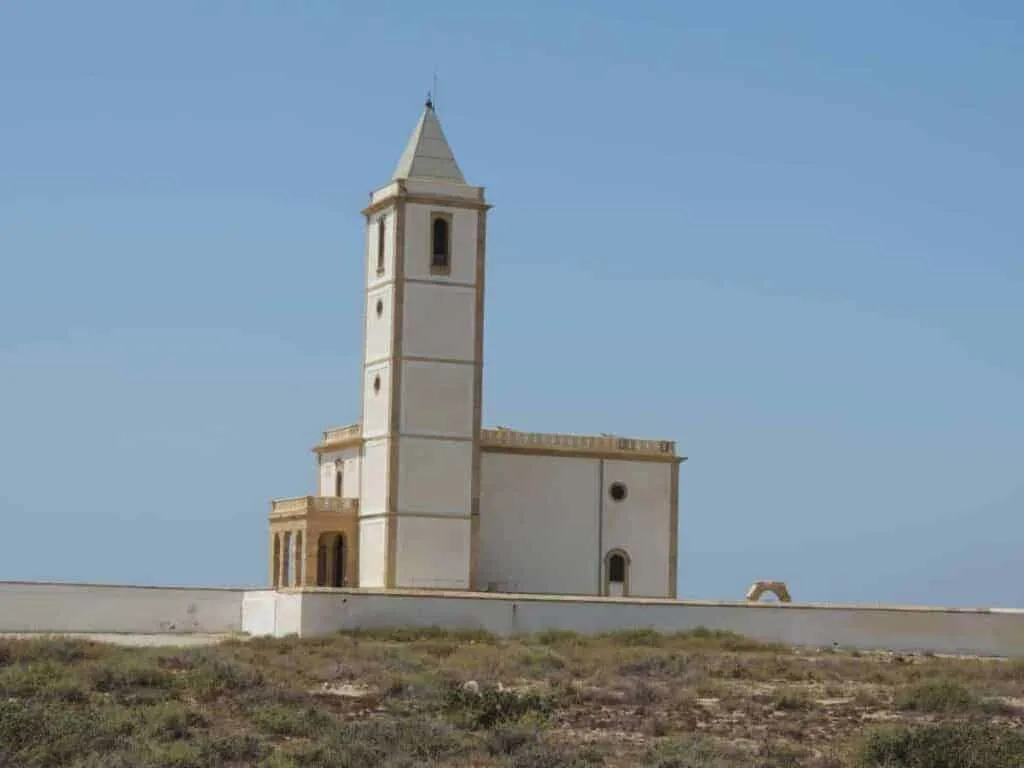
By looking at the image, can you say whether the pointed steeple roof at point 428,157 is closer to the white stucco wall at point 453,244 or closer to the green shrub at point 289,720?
the white stucco wall at point 453,244

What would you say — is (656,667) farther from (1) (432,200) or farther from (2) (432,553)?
(1) (432,200)

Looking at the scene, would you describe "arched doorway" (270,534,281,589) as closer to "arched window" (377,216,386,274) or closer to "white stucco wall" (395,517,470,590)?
"white stucco wall" (395,517,470,590)

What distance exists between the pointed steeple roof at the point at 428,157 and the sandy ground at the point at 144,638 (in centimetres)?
1371

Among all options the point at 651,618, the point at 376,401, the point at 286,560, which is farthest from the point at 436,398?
the point at 651,618

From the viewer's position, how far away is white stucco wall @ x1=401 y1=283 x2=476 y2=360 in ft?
160

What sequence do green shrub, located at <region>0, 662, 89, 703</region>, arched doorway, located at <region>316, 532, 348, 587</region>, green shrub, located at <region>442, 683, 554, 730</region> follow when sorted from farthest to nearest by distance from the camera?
arched doorway, located at <region>316, 532, 348, 587</region> < green shrub, located at <region>0, 662, 89, 703</region> < green shrub, located at <region>442, 683, 554, 730</region>

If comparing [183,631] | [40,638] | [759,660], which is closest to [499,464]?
[183,631]

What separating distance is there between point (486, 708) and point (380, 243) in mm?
25188

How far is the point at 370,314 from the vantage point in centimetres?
5019

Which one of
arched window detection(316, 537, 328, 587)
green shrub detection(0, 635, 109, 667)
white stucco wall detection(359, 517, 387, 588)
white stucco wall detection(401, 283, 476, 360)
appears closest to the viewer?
green shrub detection(0, 635, 109, 667)

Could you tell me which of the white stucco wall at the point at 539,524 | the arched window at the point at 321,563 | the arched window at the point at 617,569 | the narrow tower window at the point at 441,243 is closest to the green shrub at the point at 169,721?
the arched window at the point at 321,563

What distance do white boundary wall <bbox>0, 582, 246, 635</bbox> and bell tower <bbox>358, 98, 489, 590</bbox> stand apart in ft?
15.7

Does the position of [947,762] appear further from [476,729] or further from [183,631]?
[183,631]

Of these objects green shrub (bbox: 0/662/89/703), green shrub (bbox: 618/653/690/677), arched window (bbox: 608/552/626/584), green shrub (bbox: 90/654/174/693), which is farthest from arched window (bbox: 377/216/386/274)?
green shrub (bbox: 0/662/89/703)
